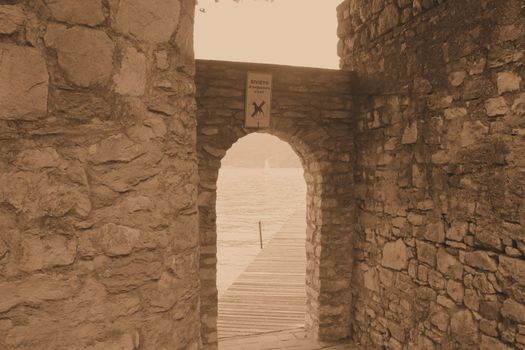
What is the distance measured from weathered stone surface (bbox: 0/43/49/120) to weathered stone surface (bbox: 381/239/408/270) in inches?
138

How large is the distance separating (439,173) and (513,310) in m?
1.17

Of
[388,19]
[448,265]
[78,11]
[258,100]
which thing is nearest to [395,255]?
[448,265]

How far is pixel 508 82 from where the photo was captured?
2.72 metres

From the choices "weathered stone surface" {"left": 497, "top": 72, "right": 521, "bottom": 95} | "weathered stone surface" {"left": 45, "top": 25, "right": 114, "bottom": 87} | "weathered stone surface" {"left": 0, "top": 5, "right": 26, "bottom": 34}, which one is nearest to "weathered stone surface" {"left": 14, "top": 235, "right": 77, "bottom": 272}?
"weathered stone surface" {"left": 45, "top": 25, "right": 114, "bottom": 87}

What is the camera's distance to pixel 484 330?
296 cm

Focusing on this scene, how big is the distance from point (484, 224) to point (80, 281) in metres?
2.72

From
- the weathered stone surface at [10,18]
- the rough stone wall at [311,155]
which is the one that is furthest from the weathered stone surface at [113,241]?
the rough stone wall at [311,155]

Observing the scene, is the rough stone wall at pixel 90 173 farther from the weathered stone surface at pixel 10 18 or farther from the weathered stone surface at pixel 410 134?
the weathered stone surface at pixel 410 134

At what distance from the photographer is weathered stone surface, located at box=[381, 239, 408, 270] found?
3932mm

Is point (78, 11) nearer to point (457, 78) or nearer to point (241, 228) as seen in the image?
point (457, 78)

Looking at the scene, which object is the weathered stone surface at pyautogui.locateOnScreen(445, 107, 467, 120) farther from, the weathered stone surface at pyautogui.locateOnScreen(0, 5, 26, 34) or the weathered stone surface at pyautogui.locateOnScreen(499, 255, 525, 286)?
the weathered stone surface at pyautogui.locateOnScreen(0, 5, 26, 34)

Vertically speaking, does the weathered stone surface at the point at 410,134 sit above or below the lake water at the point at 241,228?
above

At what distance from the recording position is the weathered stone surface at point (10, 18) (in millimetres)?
1159

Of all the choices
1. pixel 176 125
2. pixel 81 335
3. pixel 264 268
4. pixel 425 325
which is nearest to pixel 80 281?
pixel 81 335
